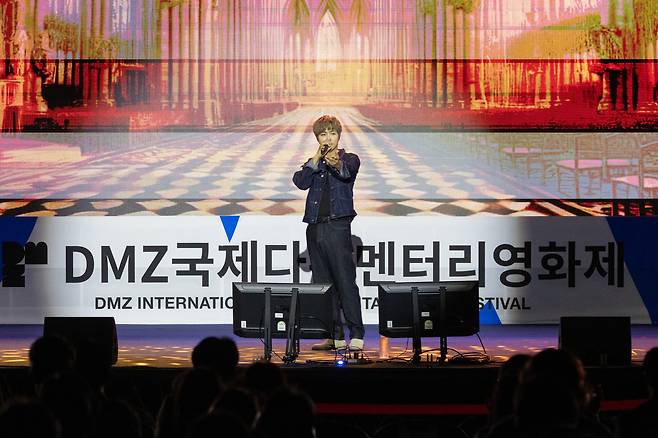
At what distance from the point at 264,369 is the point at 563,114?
563cm

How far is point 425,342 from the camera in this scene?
828 centimetres

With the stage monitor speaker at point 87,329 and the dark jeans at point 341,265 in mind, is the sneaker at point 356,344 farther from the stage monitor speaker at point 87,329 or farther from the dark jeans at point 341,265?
the stage monitor speaker at point 87,329

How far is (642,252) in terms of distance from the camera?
916 centimetres

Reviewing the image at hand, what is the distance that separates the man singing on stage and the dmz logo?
8.77 ft

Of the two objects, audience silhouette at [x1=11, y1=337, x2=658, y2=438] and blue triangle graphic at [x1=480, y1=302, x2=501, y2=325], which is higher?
audience silhouette at [x1=11, y1=337, x2=658, y2=438]

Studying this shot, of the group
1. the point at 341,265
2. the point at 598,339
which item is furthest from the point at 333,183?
the point at 598,339

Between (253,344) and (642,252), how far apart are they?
319cm

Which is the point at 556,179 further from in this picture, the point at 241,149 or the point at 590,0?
the point at 241,149

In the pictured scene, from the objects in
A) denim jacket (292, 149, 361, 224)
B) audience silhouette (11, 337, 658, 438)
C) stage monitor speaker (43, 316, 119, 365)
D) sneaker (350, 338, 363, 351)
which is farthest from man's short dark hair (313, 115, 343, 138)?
audience silhouette (11, 337, 658, 438)

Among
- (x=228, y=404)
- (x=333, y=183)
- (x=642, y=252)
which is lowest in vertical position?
(x=228, y=404)

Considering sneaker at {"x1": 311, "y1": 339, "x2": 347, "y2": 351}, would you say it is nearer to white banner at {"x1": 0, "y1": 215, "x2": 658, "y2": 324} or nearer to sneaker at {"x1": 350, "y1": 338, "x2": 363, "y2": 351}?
sneaker at {"x1": 350, "y1": 338, "x2": 363, "y2": 351}

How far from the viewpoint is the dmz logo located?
29.9ft

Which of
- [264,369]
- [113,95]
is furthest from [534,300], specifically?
[264,369]

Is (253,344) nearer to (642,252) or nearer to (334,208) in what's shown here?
(334,208)
